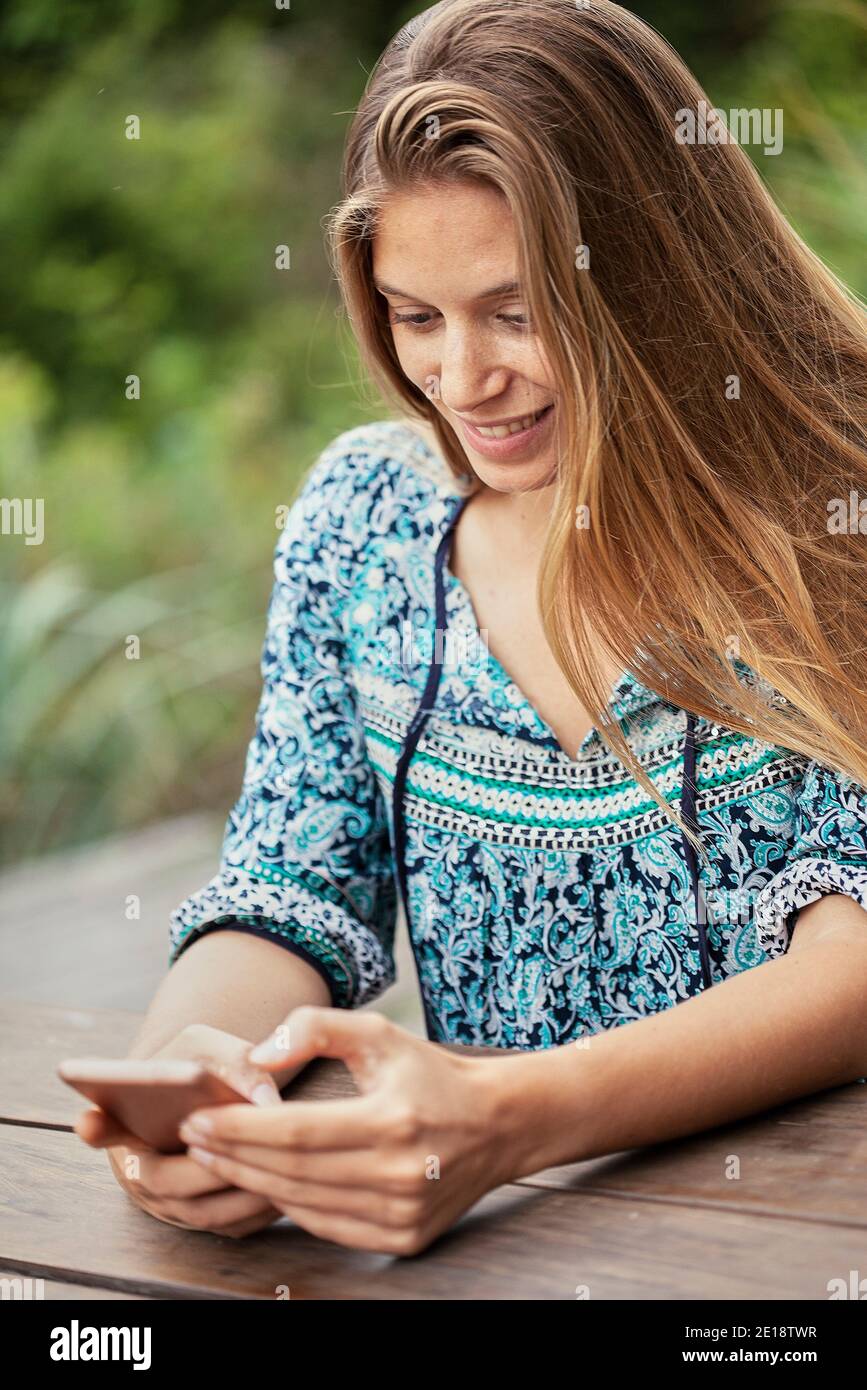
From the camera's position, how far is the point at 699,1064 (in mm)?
1152

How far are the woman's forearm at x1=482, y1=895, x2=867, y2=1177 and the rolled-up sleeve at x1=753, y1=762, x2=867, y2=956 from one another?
2.5 inches

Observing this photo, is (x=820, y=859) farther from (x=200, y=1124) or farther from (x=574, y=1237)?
(x=200, y=1124)

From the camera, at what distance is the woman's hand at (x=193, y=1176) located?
109cm

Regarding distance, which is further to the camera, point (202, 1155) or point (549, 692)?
point (549, 692)

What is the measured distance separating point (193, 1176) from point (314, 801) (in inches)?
23.3

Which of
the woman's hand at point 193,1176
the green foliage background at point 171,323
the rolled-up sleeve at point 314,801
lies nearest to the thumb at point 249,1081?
the woman's hand at point 193,1176

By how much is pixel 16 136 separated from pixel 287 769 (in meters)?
5.86

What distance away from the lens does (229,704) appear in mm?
4527

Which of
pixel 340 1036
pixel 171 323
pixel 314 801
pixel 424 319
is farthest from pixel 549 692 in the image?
pixel 171 323

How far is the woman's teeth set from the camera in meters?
1.40

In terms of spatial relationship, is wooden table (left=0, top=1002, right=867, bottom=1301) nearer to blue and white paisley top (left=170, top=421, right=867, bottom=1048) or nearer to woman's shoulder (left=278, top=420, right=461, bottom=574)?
blue and white paisley top (left=170, top=421, right=867, bottom=1048)

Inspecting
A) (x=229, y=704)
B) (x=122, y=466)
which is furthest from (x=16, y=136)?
(x=229, y=704)

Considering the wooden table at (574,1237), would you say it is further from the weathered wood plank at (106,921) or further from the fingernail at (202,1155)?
the weathered wood plank at (106,921)
